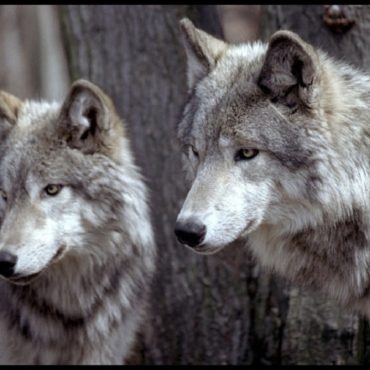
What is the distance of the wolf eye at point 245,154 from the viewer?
429cm

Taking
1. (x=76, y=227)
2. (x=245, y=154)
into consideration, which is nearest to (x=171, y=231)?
(x=76, y=227)

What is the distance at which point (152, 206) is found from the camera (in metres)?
6.29

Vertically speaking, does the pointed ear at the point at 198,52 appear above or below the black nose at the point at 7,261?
above

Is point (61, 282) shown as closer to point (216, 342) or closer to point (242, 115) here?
point (216, 342)

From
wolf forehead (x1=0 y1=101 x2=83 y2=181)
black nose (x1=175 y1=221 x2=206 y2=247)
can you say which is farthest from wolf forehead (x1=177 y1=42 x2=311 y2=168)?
wolf forehead (x1=0 y1=101 x2=83 y2=181)

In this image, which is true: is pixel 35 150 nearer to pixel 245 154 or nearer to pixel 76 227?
pixel 76 227

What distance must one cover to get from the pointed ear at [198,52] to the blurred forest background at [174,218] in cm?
108

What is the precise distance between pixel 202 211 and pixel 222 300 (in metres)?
2.19

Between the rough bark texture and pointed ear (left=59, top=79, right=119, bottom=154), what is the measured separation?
0.77 m

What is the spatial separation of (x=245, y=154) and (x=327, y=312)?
181 centimetres

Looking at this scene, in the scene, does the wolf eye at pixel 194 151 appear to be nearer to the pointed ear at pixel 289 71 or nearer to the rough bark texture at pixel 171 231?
the pointed ear at pixel 289 71

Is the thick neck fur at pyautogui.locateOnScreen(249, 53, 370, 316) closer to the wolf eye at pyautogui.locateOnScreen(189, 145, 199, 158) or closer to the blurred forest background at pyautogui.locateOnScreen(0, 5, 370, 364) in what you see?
the wolf eye at pyautogui.locateOnScreen(189, 145, 199, 158)

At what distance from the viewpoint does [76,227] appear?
201 inches

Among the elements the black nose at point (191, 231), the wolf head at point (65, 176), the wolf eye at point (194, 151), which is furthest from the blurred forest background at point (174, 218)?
the black nose at point (191, 231)
